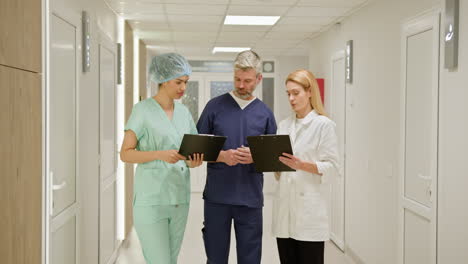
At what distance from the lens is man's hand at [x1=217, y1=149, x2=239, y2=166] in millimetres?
2467

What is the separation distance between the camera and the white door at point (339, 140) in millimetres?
5121

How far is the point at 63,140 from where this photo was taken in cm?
287

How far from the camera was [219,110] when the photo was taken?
2639 millimetres

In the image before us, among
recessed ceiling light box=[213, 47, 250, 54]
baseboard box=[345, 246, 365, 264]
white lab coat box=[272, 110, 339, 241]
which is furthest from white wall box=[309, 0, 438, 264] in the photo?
recessed ceiling light box=[213, 47, 250, 54]

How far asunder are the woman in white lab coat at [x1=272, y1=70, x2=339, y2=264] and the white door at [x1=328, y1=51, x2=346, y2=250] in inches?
102

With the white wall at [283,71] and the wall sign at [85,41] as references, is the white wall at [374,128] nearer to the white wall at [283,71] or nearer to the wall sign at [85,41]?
Answer: the wall sign at [85,41]

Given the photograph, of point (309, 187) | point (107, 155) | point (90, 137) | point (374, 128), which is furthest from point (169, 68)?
point (374, 128)

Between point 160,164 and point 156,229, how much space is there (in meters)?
0.30

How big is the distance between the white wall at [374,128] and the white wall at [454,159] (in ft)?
1.65
